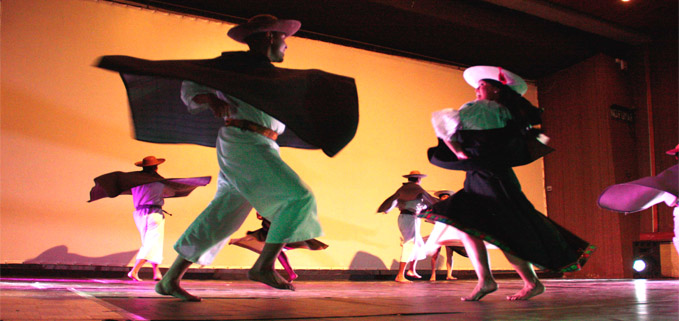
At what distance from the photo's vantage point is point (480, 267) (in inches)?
123

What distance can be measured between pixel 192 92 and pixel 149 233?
4.24 meters

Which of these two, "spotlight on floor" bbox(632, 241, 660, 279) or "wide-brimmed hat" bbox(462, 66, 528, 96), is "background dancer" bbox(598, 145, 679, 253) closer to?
"wide-brimmed hat" bbox(462, 66, 528, 96)

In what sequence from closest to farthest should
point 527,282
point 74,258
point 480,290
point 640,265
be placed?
point 480,290 < point 527,282 < point 74,258 < point 640,265

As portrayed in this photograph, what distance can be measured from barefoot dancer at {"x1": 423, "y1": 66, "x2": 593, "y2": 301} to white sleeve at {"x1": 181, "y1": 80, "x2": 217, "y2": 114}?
1472 mm

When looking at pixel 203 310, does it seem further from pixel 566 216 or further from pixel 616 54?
pixel 616 54

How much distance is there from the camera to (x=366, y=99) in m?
9.35

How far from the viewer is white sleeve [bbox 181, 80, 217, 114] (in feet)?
8.34

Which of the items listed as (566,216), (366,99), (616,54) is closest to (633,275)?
(566,216)

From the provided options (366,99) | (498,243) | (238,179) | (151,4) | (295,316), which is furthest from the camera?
(366,99)

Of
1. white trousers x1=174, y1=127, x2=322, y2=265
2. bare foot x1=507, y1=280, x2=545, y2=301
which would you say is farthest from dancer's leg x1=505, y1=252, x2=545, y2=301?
white trousers x1=174, y1=127, x2=322, y2=265

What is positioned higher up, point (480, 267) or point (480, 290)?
point (480, 267)

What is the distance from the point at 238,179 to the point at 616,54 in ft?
34.8

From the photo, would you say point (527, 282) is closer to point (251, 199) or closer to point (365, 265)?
point (251, 199)

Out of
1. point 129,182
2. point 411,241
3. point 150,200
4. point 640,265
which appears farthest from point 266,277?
point 640,265
